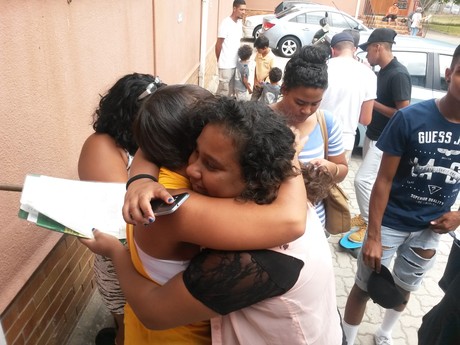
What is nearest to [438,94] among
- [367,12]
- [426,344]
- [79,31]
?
[426,344]

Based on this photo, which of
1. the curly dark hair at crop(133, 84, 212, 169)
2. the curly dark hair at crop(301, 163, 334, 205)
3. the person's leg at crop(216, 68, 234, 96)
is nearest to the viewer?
the curly dark hair at crop(133, 84, 212, 169)

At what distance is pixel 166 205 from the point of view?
36.1 inches

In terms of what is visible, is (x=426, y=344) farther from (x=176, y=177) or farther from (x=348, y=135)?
(x=348, y=135)

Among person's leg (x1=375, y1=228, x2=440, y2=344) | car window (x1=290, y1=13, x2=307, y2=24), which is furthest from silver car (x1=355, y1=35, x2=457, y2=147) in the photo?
car window (x1=290, y1=13, x2=307, y2=24)

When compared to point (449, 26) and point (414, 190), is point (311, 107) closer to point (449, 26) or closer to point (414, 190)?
point (414, 190)

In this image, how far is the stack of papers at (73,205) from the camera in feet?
4.02

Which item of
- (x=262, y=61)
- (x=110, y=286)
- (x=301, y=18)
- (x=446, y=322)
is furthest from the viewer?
(x=301, y=18)

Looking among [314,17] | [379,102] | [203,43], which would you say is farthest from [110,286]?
[314,17]

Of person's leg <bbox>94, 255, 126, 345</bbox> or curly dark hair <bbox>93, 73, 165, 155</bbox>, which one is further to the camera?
person's leg <bbox>94, 255, 126, 345</bbox>

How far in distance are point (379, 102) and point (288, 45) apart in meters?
10.1

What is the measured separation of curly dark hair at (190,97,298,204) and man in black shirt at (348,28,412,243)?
2875mm

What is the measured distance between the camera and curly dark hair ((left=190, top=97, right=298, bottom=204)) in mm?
953

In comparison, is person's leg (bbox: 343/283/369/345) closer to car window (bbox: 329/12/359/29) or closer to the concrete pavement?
the concrete pavement

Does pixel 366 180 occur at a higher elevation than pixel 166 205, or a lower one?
lower
